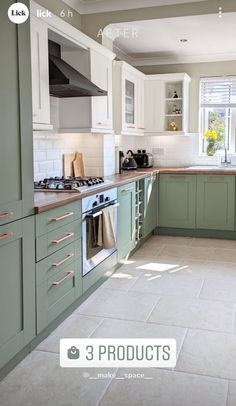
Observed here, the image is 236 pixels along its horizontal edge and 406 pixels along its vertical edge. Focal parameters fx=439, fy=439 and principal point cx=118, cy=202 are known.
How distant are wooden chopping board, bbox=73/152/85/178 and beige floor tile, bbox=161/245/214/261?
1.29m

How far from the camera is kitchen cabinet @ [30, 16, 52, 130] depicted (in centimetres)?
298

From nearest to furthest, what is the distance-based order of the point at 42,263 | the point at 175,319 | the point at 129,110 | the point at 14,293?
the point at 14,293 → the point at 42,263 → the point at 175,319 → the point at 129,110

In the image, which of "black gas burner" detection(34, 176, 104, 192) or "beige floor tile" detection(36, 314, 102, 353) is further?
"black gas burner" detection(34, 176, 104, 192)

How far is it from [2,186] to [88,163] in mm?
2459

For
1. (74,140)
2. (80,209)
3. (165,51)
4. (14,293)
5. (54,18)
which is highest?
(165,51)

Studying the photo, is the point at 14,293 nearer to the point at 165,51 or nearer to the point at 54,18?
the point at 54,18

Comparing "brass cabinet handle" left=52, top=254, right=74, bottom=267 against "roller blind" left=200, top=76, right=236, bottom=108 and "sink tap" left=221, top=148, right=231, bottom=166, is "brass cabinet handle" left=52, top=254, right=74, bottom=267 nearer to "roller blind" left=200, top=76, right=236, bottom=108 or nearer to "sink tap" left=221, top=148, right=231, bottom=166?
"sink tap" left=221, top=148, right=231, bottom=166

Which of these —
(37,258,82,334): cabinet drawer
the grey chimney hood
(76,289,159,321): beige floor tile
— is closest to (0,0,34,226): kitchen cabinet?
(37,258,82,334): cabinet drawer

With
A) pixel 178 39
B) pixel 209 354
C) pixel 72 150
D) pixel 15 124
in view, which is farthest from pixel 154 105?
pixel 209 354

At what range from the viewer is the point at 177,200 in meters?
5.56

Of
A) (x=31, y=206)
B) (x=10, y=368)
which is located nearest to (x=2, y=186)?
(x=31, y=206)

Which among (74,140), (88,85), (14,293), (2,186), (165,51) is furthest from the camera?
(165,51)

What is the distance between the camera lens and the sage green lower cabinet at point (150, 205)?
5.07 m

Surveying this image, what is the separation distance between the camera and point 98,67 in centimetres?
411
